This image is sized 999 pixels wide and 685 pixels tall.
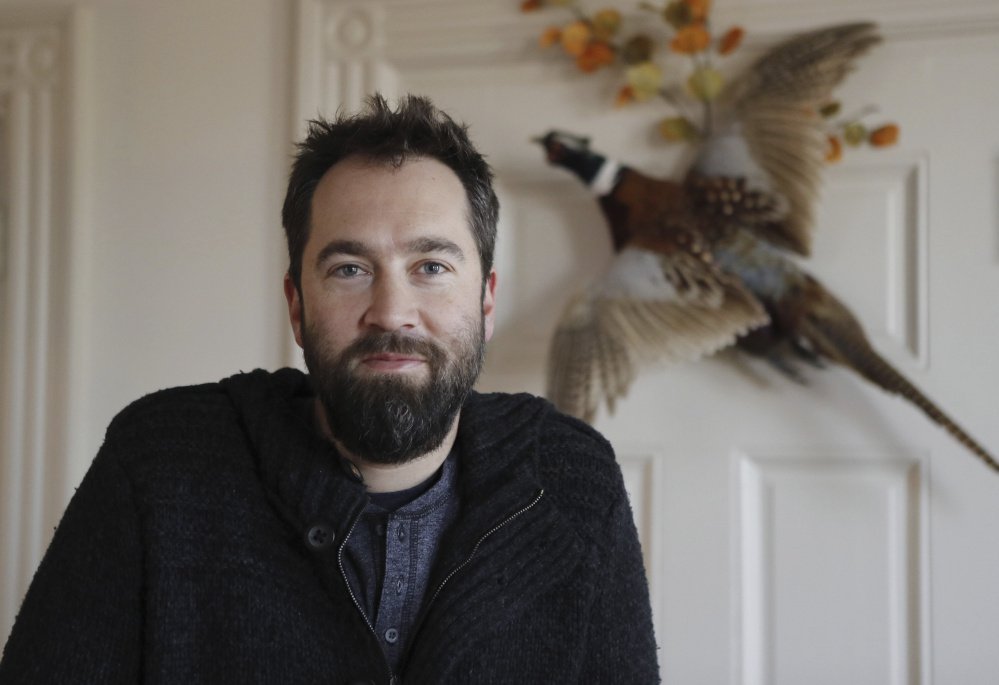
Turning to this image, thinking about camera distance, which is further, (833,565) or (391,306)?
(833,565)

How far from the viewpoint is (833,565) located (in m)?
1.57

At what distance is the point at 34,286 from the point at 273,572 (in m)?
1.18

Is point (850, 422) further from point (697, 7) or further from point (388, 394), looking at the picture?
point (388, 394)

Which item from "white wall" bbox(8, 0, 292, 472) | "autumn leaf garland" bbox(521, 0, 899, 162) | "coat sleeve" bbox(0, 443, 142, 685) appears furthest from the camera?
"white wall" bbox(8, 0, 292, 472)

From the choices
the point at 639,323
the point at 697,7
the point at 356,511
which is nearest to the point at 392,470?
the point at 356,511

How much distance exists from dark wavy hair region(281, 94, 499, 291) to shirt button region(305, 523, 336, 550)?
27 cm

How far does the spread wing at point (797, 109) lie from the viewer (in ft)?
4.95

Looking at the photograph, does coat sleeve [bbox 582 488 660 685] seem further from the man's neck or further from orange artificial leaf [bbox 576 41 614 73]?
orange artificial leaf [bbox 576 41 614 73]

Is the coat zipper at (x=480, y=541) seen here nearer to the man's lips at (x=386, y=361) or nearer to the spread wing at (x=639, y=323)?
the man's lips at (x=386, y=361)

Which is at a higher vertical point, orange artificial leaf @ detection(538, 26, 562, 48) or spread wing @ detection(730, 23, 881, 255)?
orange artificial leaf @ detection(538, 26, 562, 48)

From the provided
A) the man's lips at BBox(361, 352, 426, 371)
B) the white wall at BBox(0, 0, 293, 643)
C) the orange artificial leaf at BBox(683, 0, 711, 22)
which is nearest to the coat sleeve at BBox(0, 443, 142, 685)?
the man's lips at BBox(361, 352, 426, 371)

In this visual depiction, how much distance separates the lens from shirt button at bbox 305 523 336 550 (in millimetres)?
974

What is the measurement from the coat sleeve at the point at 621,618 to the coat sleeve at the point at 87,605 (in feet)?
1.54

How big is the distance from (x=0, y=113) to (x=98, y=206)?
0.93ft
